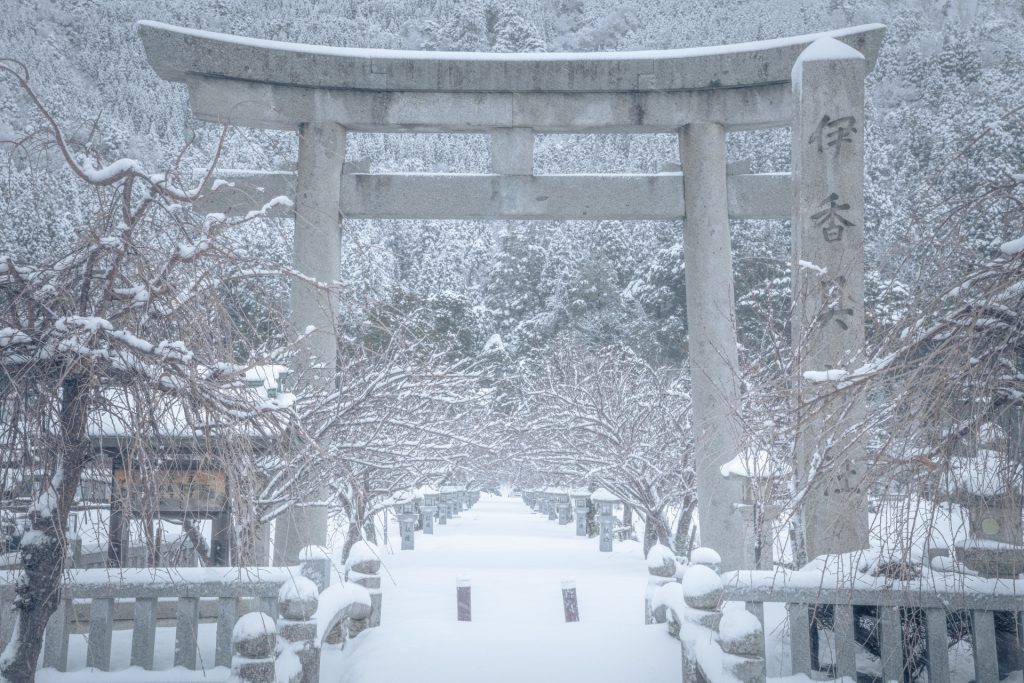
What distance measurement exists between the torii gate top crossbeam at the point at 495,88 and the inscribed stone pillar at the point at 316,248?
30 centimetres

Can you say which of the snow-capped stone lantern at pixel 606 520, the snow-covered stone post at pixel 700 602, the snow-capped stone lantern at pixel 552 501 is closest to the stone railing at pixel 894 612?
the snow-covered stone post at pixel 700 602

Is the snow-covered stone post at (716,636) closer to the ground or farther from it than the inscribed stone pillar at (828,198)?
closer to the ground

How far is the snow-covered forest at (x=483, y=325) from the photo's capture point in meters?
3.29

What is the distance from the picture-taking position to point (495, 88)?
9.47 m

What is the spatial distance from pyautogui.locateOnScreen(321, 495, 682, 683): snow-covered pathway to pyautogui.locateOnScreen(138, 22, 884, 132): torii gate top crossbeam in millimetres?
5300

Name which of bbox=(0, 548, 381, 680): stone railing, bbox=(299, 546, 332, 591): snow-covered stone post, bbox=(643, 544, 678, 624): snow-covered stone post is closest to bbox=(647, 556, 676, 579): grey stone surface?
bbox=(643, 544, 678, 624): snow-covered stone post

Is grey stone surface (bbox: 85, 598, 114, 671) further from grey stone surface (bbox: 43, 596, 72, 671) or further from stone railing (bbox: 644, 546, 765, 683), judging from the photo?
stone railing (bbox: 644, 546, 765, 683)

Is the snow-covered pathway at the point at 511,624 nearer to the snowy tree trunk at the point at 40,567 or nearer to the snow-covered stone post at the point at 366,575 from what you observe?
the snow-covered stone post at the point at 366,575

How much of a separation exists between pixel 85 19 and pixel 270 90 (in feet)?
232

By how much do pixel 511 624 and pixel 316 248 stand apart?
4588 mm

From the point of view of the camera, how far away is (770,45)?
9.03 meters

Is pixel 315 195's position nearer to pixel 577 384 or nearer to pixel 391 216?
pixel 391 216

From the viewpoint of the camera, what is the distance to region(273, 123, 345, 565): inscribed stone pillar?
9.20 metres

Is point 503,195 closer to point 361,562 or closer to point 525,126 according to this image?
point 525,126
